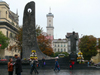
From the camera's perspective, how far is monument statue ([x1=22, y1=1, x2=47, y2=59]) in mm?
32031

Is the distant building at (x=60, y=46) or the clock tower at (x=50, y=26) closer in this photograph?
the clock tower at (x=50, y=26)

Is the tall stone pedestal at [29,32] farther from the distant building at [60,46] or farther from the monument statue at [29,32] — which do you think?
the distant building at [60,46]

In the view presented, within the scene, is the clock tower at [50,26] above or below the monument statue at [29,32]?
above

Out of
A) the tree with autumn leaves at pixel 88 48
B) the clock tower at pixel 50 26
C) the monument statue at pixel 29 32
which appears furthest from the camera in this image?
the clock tower at pixel 50 26

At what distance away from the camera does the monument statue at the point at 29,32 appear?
3203 cm

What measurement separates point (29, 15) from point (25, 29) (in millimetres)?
2252

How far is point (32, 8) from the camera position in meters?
32.8

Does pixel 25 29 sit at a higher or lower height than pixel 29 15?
lower

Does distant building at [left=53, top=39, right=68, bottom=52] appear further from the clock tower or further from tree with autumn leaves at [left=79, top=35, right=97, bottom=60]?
tree with autumn leaves at [left=79, top=35, right=97, bottom=60]

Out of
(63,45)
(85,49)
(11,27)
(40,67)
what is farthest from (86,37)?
(63,45)

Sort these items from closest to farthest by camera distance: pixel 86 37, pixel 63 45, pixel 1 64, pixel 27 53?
pixel 1 64 → pixel 27 53 → pixel 86 37 → pixel 63 45

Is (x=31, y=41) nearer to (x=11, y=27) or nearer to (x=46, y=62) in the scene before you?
(x=46, y=62)

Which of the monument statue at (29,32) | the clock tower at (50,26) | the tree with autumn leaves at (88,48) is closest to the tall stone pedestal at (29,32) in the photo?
the monument statue at (29,32)

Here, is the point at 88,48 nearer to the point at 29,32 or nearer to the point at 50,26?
the point at 29,32
